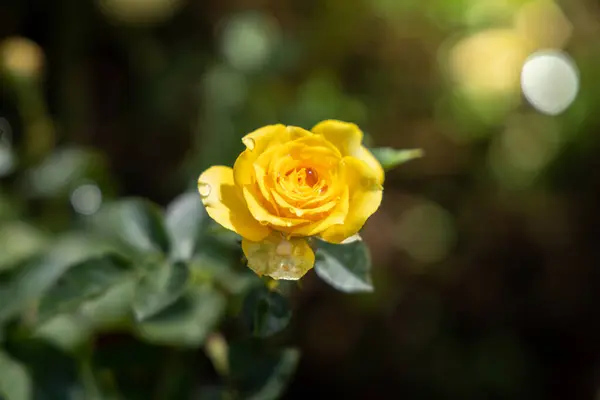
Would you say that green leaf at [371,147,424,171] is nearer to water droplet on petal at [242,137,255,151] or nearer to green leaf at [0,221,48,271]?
water droplet on petal at [242,137,255,151]

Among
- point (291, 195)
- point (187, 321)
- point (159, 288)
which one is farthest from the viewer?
point (187, 321)

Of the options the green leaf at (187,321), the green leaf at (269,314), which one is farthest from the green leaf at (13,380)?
the green leaf at (269,314)

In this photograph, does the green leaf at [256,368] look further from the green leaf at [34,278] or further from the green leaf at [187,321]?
the green leaf at [34,278]

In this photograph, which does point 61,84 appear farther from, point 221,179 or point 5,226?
point 221,179

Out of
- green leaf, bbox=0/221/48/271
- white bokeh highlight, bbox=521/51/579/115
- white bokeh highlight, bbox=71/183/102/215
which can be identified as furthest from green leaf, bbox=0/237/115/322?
white bokeh highlight, bbox=521/51/579/115

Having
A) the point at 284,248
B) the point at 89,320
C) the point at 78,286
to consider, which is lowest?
the point at 89,320

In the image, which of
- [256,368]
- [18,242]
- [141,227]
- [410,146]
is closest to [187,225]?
[141,227]

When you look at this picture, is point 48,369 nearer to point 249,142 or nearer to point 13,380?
point 13,380
